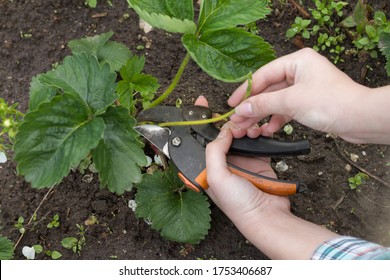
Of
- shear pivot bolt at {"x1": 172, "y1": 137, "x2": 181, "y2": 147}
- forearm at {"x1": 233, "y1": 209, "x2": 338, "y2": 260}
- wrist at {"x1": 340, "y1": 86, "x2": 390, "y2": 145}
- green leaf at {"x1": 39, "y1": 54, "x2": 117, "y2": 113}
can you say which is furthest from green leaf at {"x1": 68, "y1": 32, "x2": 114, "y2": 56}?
wrist at {"x1": 340, "y1": 86, "x2": 390, "y2": 145}

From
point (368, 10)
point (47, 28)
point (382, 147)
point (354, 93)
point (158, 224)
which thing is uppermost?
point (354, 93)

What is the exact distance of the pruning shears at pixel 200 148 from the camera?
5.13 ft

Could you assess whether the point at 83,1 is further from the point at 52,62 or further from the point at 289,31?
the point at 289,31

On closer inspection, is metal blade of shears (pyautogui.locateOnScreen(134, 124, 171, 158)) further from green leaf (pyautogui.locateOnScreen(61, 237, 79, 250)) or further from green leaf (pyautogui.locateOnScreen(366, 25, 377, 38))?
green leaf (pyautogui.locateOnScreen(366, 25, 377, 38))

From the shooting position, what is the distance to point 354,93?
134 cm

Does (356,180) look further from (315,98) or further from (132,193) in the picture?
(132,193)

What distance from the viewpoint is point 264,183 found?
5.13 ft

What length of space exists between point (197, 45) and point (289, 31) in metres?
0.75

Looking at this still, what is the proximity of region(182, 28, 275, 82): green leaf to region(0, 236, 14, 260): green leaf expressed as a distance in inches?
35.6

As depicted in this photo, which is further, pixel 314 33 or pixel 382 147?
pixel 314 33

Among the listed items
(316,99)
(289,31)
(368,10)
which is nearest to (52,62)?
(289,31)

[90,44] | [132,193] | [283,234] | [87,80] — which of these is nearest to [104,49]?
[90,44]

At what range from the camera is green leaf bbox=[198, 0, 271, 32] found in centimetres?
149

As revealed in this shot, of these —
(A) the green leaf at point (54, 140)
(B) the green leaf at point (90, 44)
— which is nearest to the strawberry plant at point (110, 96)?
(A) the green leaf at point (54, 140)
